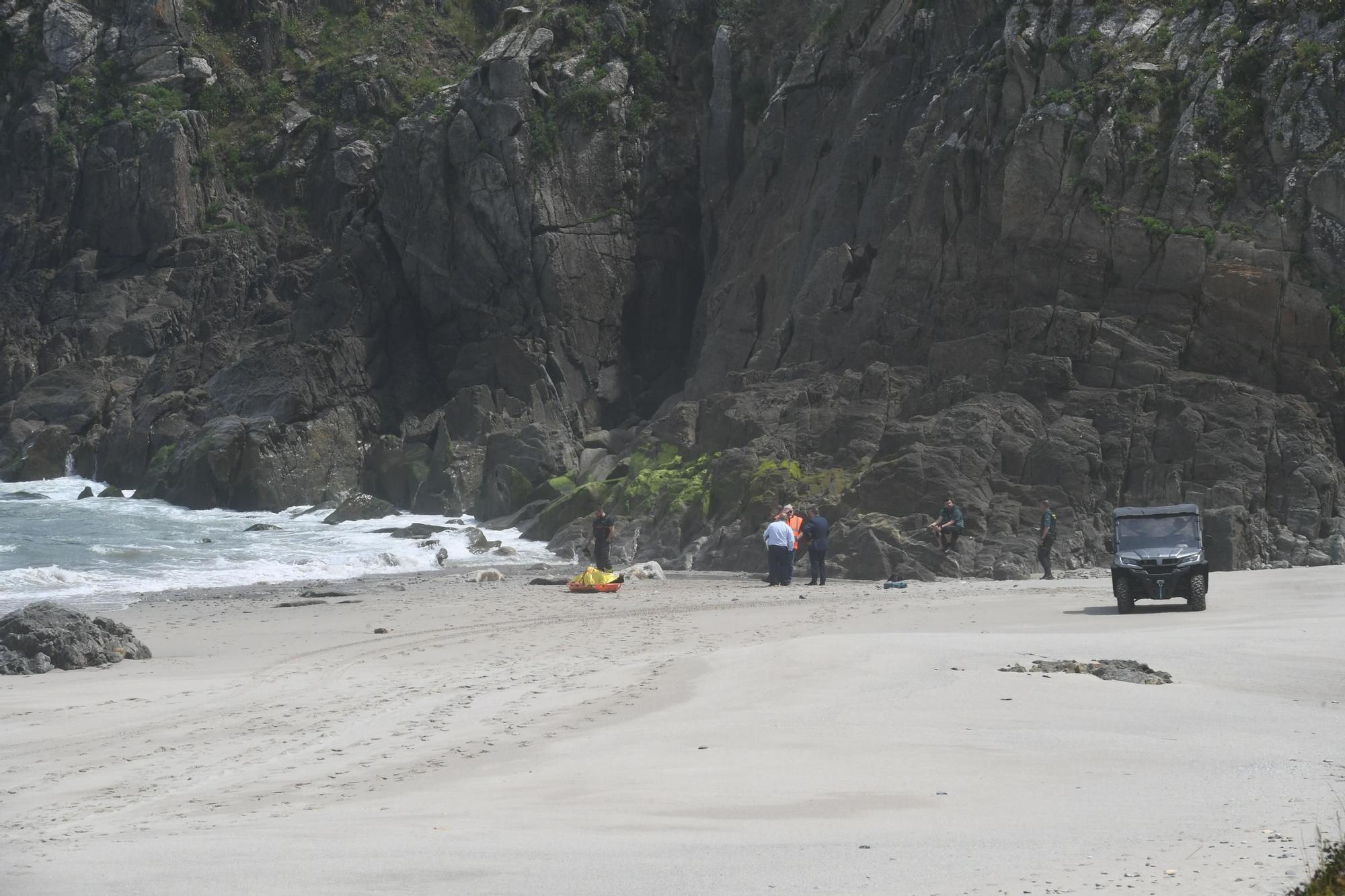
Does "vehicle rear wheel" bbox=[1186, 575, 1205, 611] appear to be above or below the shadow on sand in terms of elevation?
above

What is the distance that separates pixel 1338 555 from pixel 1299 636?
1256 centimetres

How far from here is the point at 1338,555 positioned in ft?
83.9

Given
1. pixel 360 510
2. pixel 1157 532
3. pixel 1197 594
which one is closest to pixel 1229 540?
pixel 1157 532

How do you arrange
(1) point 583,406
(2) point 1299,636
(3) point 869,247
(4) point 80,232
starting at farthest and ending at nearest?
(4) point 80,232, (1) point 583,406, (3) point 869,247, (2) point 1299,636

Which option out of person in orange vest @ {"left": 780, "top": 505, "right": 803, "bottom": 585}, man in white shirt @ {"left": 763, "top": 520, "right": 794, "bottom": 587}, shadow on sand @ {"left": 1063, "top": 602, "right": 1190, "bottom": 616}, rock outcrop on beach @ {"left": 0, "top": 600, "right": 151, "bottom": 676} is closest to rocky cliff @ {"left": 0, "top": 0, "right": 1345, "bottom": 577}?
person in orange vest @ {"left": 780, "top": 505, "right": 803, "bottom": 585}

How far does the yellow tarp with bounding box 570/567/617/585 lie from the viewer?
2344 centimetres

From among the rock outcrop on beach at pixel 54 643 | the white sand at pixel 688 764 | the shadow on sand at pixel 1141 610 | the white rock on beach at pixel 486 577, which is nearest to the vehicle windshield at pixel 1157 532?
the shadow on sand at pixel 1141 610

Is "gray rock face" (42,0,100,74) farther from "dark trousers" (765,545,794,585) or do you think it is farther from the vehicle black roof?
the vehicle black roof

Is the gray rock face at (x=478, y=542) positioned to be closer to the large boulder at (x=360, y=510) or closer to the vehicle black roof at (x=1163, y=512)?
the large boulder at (x=360, y=510)

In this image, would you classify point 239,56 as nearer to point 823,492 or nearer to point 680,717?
point 823,492

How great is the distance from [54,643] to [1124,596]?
13.2 m

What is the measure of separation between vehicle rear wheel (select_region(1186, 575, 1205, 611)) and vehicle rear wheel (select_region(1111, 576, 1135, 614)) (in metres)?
0.76

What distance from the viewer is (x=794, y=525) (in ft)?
84.1

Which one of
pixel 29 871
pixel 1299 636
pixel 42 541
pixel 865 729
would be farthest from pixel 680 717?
pixel 42 541
